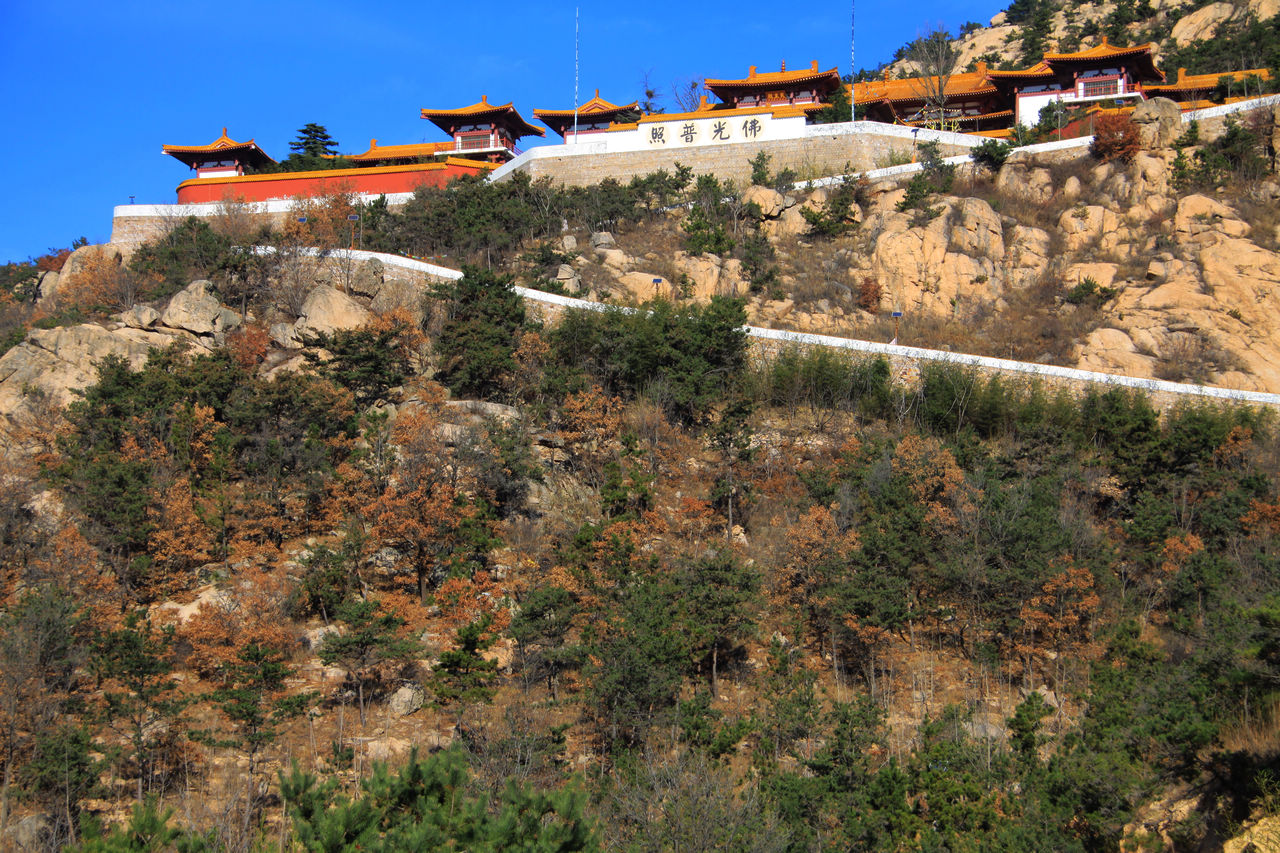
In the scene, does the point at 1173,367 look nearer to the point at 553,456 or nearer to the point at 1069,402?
the point at 1069,402

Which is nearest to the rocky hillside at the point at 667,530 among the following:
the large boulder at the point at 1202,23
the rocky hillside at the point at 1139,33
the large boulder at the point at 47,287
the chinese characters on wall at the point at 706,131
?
the large boulder at the point at 47,287

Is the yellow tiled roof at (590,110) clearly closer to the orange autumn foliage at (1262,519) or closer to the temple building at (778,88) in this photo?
the temple building at (778,88)

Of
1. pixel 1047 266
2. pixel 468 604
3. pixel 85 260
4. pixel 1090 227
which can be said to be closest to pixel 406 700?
pixel 468 604

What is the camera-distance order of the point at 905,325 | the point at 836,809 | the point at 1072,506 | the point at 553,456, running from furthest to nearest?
the point at 905,325 < the point at 553,456 < the point at 1072,506 < the point at 836,809

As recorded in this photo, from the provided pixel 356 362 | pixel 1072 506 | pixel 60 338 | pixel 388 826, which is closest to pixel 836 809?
pixel 388 826

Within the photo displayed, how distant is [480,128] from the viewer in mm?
35688

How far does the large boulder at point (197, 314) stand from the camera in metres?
23.9

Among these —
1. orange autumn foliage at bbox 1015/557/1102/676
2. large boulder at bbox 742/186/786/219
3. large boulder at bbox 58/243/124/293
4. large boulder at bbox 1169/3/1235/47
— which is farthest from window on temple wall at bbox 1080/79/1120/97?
large boulder at bbox 58/243/124/293

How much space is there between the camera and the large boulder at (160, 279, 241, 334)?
23891 mm

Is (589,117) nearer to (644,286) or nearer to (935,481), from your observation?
(644,286)

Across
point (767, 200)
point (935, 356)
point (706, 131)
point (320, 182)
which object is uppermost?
point (706, 131)

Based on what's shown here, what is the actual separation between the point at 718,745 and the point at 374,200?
2233cm

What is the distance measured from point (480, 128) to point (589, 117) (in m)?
3.78

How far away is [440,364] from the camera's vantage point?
23.0 m
